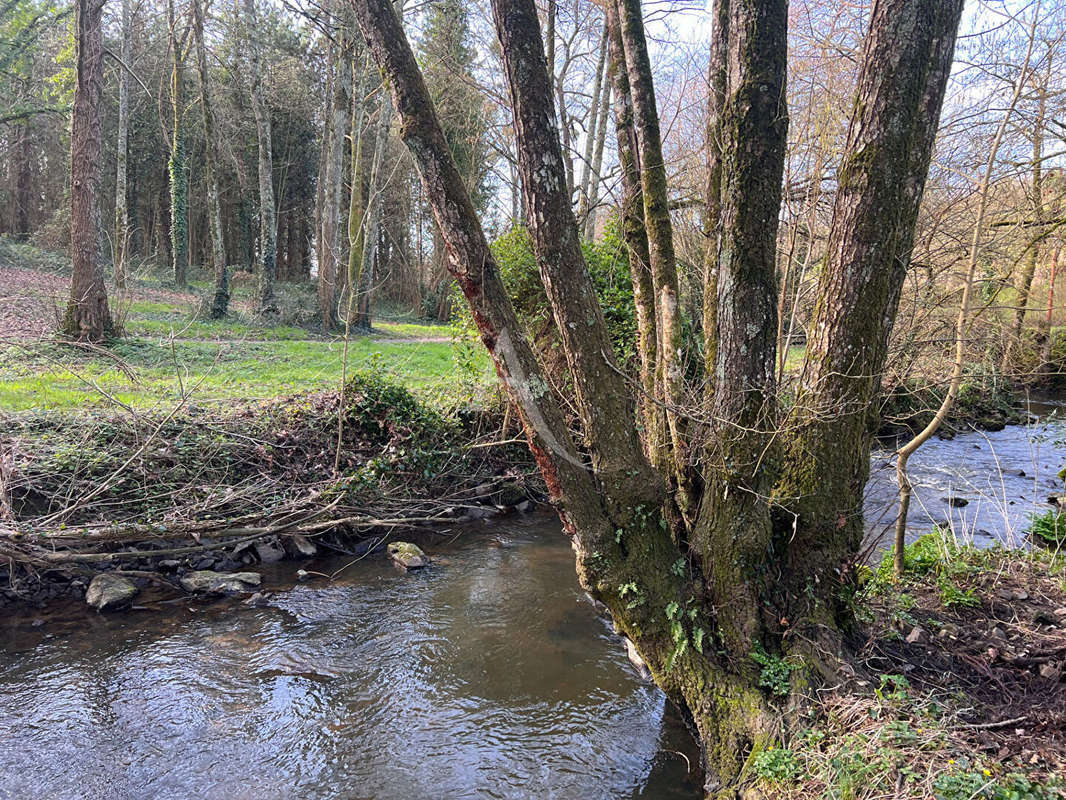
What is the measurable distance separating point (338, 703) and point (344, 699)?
0.18ft

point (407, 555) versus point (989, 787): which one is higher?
point (989, 787)

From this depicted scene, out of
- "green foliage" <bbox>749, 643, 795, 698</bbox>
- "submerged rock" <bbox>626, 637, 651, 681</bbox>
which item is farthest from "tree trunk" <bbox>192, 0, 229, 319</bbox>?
"green foliage" <bbox>749, 643, 795, 698</bbox>

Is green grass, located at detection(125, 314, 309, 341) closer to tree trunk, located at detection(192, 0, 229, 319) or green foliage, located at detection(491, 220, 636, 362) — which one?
tree trunk, located at detection(192, 0, 229, 319)

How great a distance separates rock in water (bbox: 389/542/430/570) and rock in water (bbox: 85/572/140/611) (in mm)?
2673

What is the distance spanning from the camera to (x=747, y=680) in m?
3.66

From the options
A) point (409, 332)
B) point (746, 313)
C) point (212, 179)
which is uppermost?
point (212, 179)

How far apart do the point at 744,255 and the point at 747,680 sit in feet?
8.42

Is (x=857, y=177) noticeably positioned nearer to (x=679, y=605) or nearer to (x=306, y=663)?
(x=679, y=605)

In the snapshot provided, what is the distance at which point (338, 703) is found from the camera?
189 inches

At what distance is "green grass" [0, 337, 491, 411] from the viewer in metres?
7.99

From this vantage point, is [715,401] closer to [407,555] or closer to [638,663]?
[638,663]

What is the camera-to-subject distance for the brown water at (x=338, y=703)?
397cm

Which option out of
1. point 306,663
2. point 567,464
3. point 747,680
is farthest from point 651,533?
point 306,663

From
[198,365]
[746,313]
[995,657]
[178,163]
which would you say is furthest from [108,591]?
[178,163]
